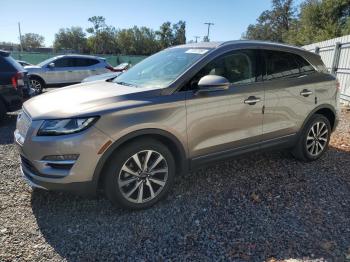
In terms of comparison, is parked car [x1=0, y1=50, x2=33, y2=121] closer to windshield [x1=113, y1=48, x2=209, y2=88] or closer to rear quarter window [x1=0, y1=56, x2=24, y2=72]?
rear quarter window [x1=0, y1=56, x2=24, y2=72]

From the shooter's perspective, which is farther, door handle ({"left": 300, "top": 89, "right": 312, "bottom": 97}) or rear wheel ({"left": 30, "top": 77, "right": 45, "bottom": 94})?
rear wheel ({"left": 30, "top": 77, "right": 45, "bottom": 94})

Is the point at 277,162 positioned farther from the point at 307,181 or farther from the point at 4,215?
the point at 4,215

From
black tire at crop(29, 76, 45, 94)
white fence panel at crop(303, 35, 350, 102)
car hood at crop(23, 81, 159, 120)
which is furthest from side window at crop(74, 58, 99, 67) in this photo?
car hood at crop(23, 81, 159, 120)

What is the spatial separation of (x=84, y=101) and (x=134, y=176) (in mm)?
920

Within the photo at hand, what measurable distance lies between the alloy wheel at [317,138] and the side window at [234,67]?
1460mm

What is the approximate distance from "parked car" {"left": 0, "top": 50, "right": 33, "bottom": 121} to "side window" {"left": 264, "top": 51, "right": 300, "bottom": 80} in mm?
5310

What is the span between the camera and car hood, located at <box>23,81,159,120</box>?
3146 millimetres

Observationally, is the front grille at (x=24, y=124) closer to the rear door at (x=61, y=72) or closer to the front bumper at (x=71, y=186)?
the front bumper at (x=71, y=186)

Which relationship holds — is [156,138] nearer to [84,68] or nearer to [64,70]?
[64,70]

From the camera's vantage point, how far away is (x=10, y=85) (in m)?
6.94

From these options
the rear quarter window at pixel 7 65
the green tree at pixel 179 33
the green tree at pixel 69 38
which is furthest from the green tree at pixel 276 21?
the rear quarter window at pixel 7 65

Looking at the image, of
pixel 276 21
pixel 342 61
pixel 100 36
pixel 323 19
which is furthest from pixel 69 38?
pixel 342 61

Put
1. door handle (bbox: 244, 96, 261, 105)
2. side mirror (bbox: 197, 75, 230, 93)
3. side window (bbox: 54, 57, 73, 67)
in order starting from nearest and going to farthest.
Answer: side mirror (bbox: 197, 75, 230, 93)
door handle (bbox: 244, 96, 261, 105)
side window (bbox: 54, 57, 73, 67)

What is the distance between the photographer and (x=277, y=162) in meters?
4.96
